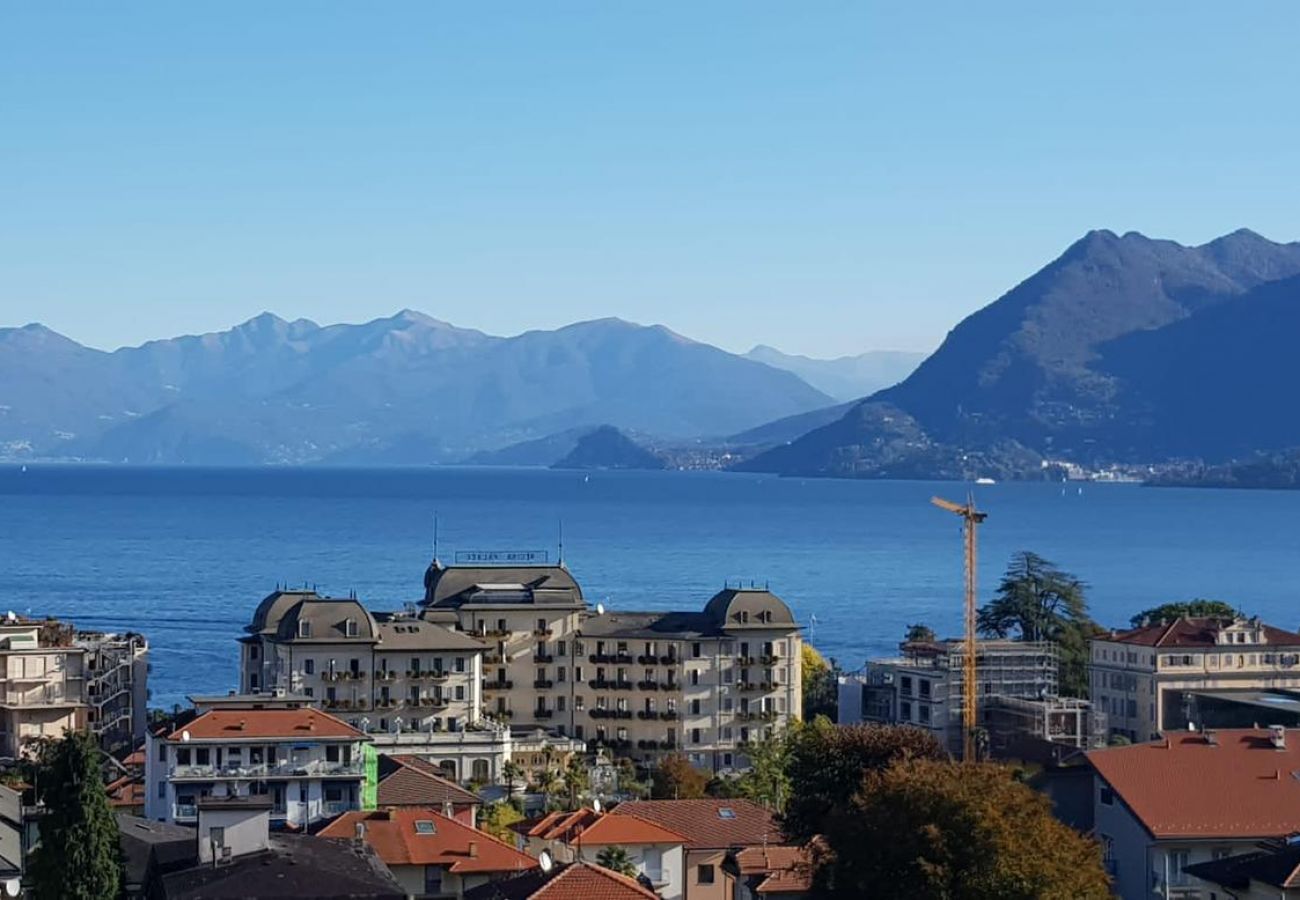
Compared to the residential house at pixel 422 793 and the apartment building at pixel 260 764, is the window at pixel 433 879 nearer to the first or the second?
the residential house at pixel 422 793

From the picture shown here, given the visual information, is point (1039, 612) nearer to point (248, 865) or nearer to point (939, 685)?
point (939, 685)

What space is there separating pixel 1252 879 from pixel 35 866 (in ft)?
58.7

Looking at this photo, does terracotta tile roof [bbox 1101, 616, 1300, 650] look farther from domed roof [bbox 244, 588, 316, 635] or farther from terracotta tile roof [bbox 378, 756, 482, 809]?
terracotta tile roof [bbox 378, 756, 482, 809]

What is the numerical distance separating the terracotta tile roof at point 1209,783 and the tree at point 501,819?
1125 centimetres

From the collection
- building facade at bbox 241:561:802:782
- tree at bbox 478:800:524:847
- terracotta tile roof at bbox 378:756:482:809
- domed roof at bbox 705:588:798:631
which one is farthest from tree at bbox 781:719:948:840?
domed roof at bbox 705:588:798:631

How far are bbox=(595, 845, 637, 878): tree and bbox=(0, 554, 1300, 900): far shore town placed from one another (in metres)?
0.08

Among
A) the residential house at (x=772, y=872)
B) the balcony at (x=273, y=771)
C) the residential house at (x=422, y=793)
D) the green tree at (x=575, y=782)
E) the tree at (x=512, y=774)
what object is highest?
the balcony at (x=273, y=771)

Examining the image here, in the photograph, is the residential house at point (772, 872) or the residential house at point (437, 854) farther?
the residential house at point (772, 872)

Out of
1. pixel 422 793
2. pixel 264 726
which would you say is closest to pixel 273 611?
pixel 264 726

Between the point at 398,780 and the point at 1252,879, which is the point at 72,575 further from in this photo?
the point at 1252,879

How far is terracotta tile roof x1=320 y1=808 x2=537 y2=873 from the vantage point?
3928 cm

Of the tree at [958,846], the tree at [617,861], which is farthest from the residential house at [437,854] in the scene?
the tree at [958,846]

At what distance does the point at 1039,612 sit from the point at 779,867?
54.8 metres

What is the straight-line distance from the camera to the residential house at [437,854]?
1538 inches
